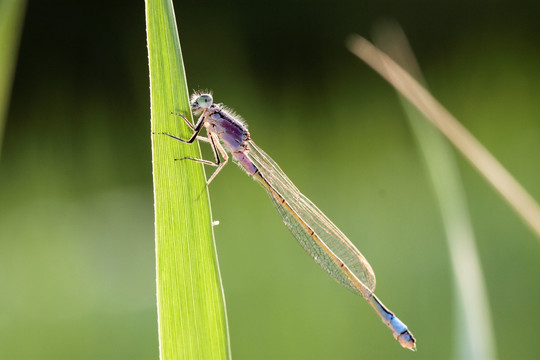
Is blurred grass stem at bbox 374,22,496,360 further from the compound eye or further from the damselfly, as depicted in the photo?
the compound eye

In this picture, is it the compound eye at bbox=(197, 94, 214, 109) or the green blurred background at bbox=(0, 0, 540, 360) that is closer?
the compound eye at bbox=(197, 94, 214, 109)

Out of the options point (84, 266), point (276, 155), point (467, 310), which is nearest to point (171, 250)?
point (467, 310)

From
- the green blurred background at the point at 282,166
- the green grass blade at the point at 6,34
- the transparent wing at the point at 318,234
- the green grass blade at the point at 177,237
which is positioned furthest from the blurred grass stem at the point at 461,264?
the green blurred background at the point at 282,166

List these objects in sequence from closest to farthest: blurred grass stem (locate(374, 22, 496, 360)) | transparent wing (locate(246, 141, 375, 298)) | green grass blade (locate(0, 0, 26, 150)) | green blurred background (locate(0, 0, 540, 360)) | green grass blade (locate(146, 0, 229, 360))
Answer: green grass blade (locate(146, 0, 229, 360)), green grass blade (locate(0, 0, 26, 150)), blurred grass stem (locate(374, 22, 496, 360)), transparent wing (locate(246, 141, 375, 298)), green blurred background (locate(0, 0, 540, 360))

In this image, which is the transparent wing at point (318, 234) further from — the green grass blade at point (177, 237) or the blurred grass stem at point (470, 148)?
the green grass blade at point (177, 237)

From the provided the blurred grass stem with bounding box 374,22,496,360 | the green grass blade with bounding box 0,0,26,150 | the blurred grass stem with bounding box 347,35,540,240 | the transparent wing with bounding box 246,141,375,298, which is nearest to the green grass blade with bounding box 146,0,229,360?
the green grass blade with bounding box 0,0,26,150

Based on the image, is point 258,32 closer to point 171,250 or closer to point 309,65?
point 309,65
